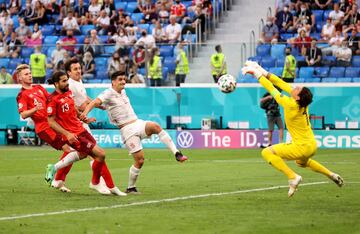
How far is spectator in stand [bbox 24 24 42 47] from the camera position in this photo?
126 ft

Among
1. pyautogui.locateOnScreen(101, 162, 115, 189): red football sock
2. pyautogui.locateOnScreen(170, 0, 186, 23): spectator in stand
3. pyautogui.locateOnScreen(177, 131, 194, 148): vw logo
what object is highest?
pyautogui.locateOnScreen(101, 162, 115, 189): red football sock

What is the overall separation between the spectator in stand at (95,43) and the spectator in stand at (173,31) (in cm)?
257

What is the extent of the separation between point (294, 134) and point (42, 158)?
13.7 meters

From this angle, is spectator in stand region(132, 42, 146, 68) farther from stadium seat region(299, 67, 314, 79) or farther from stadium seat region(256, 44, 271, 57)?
stadium seat region(299, 67, 314, 79)

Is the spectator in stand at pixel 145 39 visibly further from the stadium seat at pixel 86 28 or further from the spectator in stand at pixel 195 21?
the stadium seat at pixel 86 28

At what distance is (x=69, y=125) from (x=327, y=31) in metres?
18.8

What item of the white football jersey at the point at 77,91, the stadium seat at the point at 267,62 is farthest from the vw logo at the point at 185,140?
the white football jersey at the point at 77,91

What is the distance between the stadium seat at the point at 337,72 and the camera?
32.6m

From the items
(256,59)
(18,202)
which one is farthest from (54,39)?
(18,202)

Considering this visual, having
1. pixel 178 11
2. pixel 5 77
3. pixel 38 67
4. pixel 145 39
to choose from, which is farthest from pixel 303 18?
pixel 5 77

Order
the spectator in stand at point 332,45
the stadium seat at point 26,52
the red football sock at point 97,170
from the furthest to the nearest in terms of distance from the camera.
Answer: the stadium seat at point 26,52
the spectator in stand at point 332,45
the red football sock at point 97,170

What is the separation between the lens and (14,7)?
41.4 meters

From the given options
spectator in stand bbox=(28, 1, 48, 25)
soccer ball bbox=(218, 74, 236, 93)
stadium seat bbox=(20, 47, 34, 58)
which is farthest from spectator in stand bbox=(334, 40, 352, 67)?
spectator in stand bbox=(28, 1, 48, 25)

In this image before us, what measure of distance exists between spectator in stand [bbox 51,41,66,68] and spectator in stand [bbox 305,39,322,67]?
866 centimetres
